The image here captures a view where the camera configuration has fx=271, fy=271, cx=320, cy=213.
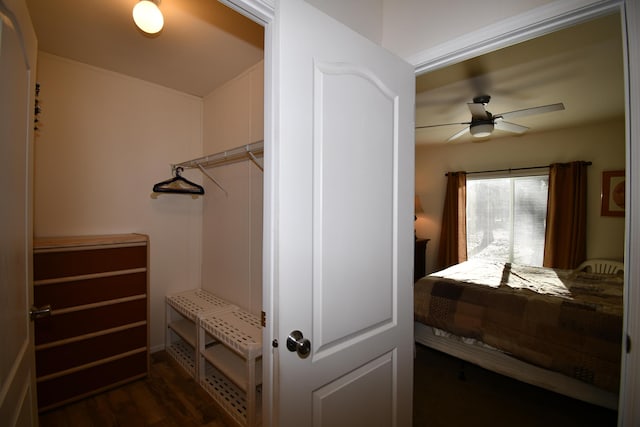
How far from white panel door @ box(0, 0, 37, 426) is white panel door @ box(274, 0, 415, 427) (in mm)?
667

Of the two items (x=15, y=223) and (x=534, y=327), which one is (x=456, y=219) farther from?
(x=15, y=223)

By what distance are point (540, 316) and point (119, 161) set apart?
3598 mm

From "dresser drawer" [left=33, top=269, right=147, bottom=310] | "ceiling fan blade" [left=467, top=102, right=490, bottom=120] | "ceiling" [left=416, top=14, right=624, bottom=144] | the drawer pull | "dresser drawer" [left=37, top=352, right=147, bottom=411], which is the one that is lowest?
"dresser drawer" [left=37, top=352, right=147, bottom=411]

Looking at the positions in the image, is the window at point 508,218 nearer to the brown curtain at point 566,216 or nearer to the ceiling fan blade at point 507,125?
the brown curtain at point 566,216

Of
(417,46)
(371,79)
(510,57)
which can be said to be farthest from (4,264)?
(510,57)

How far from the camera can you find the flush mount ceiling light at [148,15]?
1354 millimetres

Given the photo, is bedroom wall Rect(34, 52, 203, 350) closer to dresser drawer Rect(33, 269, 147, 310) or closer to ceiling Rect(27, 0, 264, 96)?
ceiling Rect(27, 0, 264, 96)

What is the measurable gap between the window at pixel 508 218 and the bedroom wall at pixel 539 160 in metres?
0.31

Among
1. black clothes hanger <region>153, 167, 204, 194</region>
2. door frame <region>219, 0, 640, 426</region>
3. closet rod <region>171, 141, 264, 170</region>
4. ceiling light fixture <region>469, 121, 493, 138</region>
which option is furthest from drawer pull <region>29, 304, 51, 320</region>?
ceiling light fixture <region>469, 121, 493, 138</region>

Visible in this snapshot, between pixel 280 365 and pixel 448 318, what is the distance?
1.95m

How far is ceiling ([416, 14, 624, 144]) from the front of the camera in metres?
1.84

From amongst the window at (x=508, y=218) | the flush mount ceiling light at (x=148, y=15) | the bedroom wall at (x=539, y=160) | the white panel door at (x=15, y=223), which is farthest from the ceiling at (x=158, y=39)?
the window at (x=508, y=218)

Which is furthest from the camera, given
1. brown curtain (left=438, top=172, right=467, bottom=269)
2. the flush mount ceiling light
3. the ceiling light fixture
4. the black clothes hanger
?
brown curtain (left=438, top=172, right=467, bottom=269)

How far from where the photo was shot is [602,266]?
3424mm
